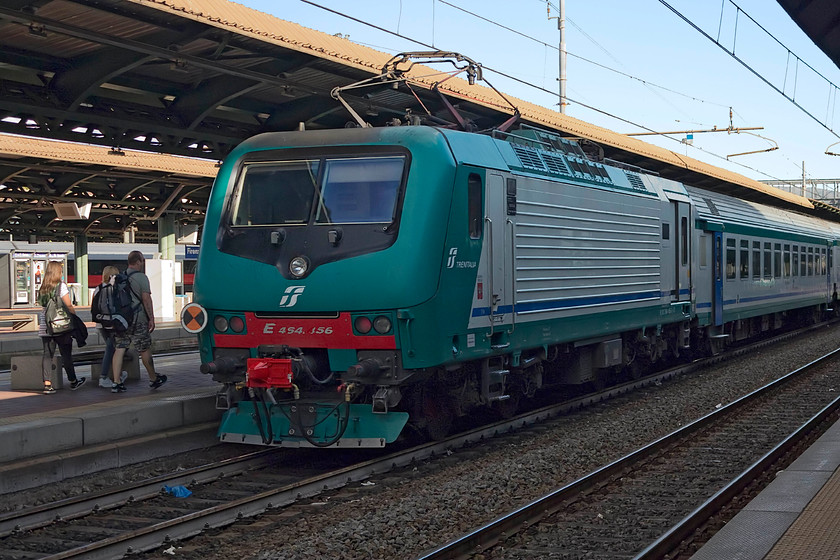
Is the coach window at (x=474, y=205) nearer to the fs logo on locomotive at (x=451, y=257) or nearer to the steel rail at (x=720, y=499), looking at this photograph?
the fs logo on locomotive at (x=451, y=257)

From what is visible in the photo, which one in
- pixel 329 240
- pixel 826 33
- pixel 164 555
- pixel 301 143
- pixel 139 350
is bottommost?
pixel 164 555

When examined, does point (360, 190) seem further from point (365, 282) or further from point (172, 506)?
point (172, 506)

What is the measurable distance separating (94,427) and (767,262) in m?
17.4

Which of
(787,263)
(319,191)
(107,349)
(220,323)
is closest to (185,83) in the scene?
(107,349)

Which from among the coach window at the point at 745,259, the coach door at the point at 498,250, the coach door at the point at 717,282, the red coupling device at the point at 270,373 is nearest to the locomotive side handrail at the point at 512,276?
the coach door at the point at 498,250

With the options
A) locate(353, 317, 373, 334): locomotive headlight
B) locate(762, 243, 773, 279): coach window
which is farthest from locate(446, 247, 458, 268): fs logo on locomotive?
locate(762, 243, 773, 279): coach window

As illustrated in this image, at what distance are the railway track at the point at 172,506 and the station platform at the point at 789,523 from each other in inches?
134

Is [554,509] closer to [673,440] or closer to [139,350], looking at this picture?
[673,440]

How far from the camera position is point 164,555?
6.33 metres

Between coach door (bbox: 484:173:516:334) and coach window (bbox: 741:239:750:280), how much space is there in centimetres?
1142

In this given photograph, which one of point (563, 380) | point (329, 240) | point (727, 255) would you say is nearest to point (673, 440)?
point (563, 380)

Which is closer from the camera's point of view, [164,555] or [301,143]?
[164,555]

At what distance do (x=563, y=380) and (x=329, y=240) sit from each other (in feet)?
16.1

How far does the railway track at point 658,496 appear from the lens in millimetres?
6395
